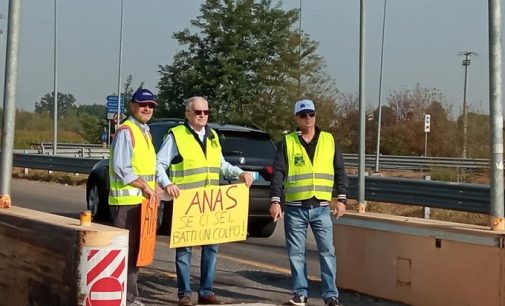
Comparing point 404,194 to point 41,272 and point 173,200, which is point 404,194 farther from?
point 41,272

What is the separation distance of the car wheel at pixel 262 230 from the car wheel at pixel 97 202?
2218 mm

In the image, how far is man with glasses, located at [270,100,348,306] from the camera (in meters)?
7.25

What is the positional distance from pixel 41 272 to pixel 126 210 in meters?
0.86

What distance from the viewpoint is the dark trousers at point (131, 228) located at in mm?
6688

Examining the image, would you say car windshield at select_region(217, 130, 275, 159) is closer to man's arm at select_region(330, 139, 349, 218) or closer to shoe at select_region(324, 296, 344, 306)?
man's arm at select_region(330, 139, 349, 218)

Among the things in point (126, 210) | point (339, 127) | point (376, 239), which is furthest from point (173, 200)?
point (339, 127)

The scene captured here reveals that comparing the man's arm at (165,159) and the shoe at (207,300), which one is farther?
the shoe at (207,300)

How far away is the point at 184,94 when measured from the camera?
35656 mm

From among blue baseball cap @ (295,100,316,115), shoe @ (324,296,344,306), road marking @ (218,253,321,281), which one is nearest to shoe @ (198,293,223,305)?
shoe @ (324,296,344,306)

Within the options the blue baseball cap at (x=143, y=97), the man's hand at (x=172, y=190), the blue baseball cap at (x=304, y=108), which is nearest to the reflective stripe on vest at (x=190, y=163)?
the man's hand at (x=172, y=190)

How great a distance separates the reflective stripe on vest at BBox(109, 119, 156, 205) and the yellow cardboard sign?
0.46 metres

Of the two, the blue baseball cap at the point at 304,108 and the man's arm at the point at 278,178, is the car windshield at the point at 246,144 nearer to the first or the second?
the man's arm at the point at 278,178

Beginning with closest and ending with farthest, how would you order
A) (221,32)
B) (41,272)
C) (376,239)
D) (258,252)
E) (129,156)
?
1. (41,272)
2. (129,156)
3. (376,239)
4. (258,252)
5. (221,32)

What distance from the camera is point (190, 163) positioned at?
23.7 ft
